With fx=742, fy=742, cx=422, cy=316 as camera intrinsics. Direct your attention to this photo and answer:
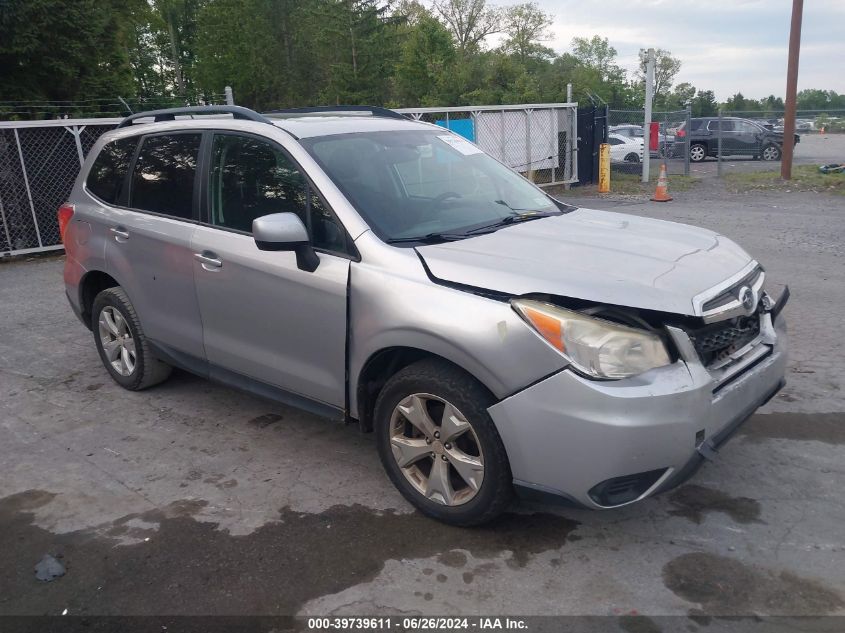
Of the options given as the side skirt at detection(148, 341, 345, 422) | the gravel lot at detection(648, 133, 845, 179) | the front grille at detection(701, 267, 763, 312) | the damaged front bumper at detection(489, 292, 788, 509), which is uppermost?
the front grille at detection(701, 267, 763, 312)

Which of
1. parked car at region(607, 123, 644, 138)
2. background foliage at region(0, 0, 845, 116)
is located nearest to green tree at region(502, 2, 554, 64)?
background foliage at region(0, 0, 845, 116)

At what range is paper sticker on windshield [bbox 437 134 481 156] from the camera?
4.66 metres

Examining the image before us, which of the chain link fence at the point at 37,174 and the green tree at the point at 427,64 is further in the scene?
the green tree at the point at 427,64

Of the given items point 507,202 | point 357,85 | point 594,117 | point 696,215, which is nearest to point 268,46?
point 357,85

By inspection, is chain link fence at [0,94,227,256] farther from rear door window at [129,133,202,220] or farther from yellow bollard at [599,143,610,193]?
yellow bollard at [599,143,610,193]

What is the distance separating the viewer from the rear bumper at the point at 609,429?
2.85 metres

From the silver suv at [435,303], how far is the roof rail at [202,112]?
15mm

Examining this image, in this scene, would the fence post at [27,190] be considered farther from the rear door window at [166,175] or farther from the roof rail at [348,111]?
the roof rail at [348,111]

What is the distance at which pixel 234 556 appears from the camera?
3295mm

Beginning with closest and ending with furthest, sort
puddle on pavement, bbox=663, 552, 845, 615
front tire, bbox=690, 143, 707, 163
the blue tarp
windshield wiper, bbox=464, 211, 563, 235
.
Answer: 1. puddle on pavement, bbox=663, 552, 845, 615
2. windshield wiper, bbox=464, 211, 563, 235
3. the blue tarp
4. front tire, bbox=690, 143, 707, 163

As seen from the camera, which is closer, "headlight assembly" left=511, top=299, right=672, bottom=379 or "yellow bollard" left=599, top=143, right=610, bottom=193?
"headlight assembly" left=511, top=299, right=672, bottom=379

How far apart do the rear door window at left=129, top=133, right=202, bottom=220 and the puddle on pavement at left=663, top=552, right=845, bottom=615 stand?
3286mm

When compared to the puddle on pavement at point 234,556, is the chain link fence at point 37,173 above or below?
above

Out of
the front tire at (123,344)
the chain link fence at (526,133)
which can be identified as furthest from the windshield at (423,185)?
the chain link fence at (526,133)
